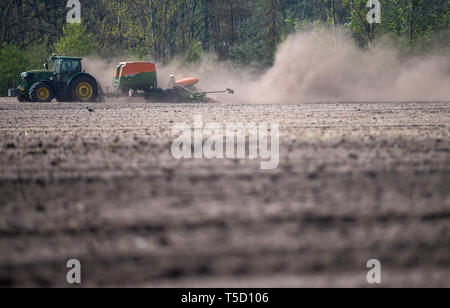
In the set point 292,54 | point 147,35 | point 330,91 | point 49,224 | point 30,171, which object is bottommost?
point 49,224

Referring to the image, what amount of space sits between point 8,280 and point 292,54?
2341 centimetres

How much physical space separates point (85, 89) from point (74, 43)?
48.2 feet

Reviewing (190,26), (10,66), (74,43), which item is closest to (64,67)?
(74,43)

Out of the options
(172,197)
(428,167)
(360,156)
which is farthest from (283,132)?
(172,197)

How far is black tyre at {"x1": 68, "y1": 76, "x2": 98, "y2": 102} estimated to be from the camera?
1956 cm

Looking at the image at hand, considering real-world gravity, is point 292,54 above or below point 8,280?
above

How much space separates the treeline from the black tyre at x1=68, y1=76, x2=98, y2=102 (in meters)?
14.1

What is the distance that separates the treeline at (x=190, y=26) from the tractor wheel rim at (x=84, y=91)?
14112 millimetres

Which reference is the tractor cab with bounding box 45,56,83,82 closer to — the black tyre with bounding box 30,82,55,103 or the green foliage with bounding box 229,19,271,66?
the black tyre with bounding box 30,82,55,103

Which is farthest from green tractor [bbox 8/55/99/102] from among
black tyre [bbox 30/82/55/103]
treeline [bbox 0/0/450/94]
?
treeline [bbox 0/0/450/94]

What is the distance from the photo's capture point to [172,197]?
3094 mm

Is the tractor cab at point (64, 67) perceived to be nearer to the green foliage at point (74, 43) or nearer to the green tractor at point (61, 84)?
the green tractor at point (61, 84)
